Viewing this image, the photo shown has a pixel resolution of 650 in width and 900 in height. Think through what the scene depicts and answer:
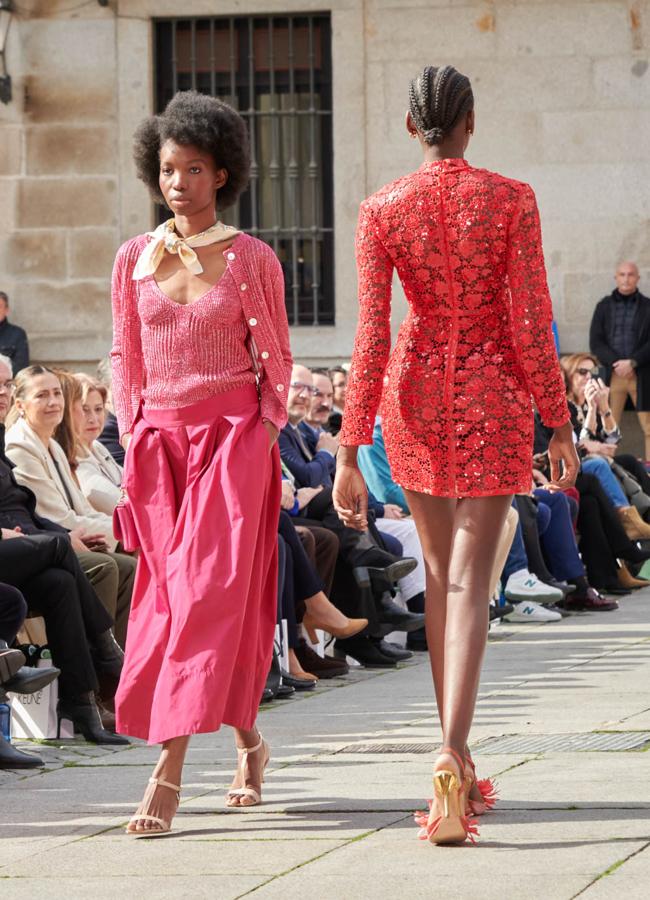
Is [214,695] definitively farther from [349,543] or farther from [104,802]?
[349,543]

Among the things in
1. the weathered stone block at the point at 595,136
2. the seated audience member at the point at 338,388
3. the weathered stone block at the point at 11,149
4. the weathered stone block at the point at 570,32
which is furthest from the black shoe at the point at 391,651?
the weathered stone block at the point at 11,149

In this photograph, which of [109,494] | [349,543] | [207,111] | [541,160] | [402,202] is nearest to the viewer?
[402,202]

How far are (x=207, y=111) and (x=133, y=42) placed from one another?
476 inches

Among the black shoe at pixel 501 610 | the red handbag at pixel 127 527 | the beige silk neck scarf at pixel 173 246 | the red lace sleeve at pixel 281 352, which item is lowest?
the black shoe at pixel 501 610

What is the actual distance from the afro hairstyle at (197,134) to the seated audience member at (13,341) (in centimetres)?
1089

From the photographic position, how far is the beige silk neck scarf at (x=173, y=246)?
17.8ft

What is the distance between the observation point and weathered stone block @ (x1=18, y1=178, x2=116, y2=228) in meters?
17.2

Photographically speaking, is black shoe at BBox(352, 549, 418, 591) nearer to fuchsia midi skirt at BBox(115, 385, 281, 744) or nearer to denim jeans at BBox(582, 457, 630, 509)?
fuchsia midi skirt at BBox(115, 385, 281, 744)

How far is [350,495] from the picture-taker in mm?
5059

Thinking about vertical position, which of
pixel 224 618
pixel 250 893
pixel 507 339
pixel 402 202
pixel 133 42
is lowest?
pixel 250 893

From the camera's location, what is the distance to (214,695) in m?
A: 5.14

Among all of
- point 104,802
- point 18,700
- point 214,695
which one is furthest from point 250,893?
point 18,700

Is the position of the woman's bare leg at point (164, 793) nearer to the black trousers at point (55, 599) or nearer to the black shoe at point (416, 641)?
the black trousers at point (55, 599)

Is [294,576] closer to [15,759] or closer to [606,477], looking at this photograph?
[15,759]
